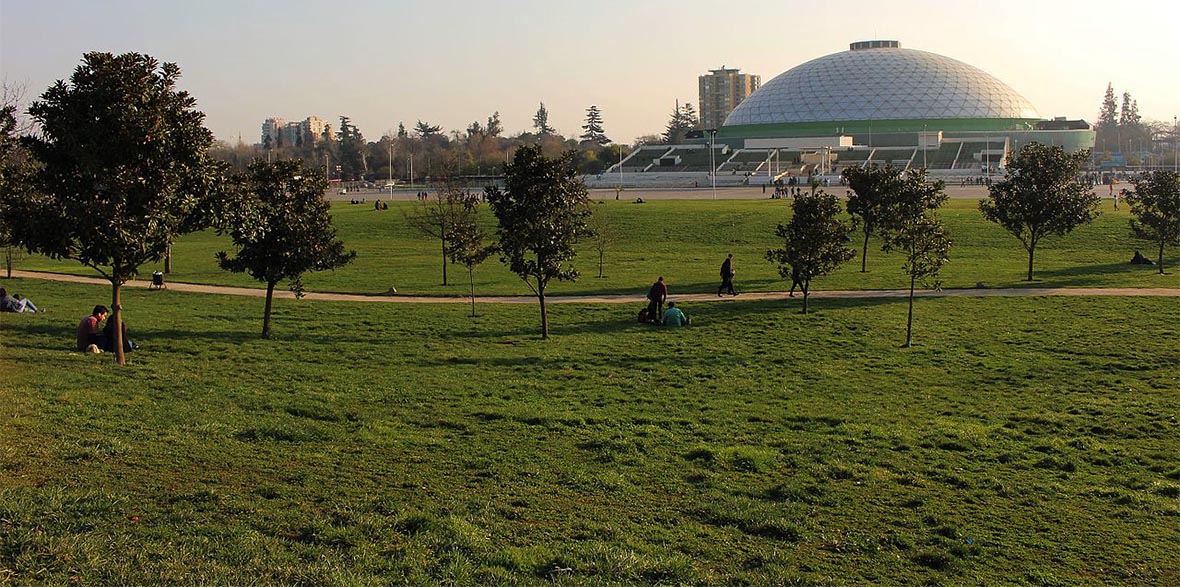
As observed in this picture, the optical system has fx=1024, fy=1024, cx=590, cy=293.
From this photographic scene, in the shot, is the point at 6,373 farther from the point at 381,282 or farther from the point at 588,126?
the point at 588,126

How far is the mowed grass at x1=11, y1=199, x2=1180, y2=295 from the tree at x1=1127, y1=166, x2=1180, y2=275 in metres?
1.16

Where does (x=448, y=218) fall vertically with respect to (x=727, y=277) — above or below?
above

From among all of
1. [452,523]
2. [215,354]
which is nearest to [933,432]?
[452,523]

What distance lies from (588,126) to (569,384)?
149m

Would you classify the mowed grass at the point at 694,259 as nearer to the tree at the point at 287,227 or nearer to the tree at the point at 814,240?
the tree at the point at 814,240

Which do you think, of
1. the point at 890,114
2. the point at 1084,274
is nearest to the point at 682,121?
the point at 890,114

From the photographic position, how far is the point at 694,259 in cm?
3641

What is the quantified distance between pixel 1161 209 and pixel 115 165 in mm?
30941

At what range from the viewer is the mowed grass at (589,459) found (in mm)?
7691

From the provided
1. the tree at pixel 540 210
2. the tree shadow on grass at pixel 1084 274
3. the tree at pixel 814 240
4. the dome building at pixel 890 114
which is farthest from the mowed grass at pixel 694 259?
the dome building at pixel 890 114

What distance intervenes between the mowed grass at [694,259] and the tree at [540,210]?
6.54 metres

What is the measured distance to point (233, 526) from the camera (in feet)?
26.2

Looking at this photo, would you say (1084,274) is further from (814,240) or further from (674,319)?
(674,319)

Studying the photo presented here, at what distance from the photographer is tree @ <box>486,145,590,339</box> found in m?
21.1
